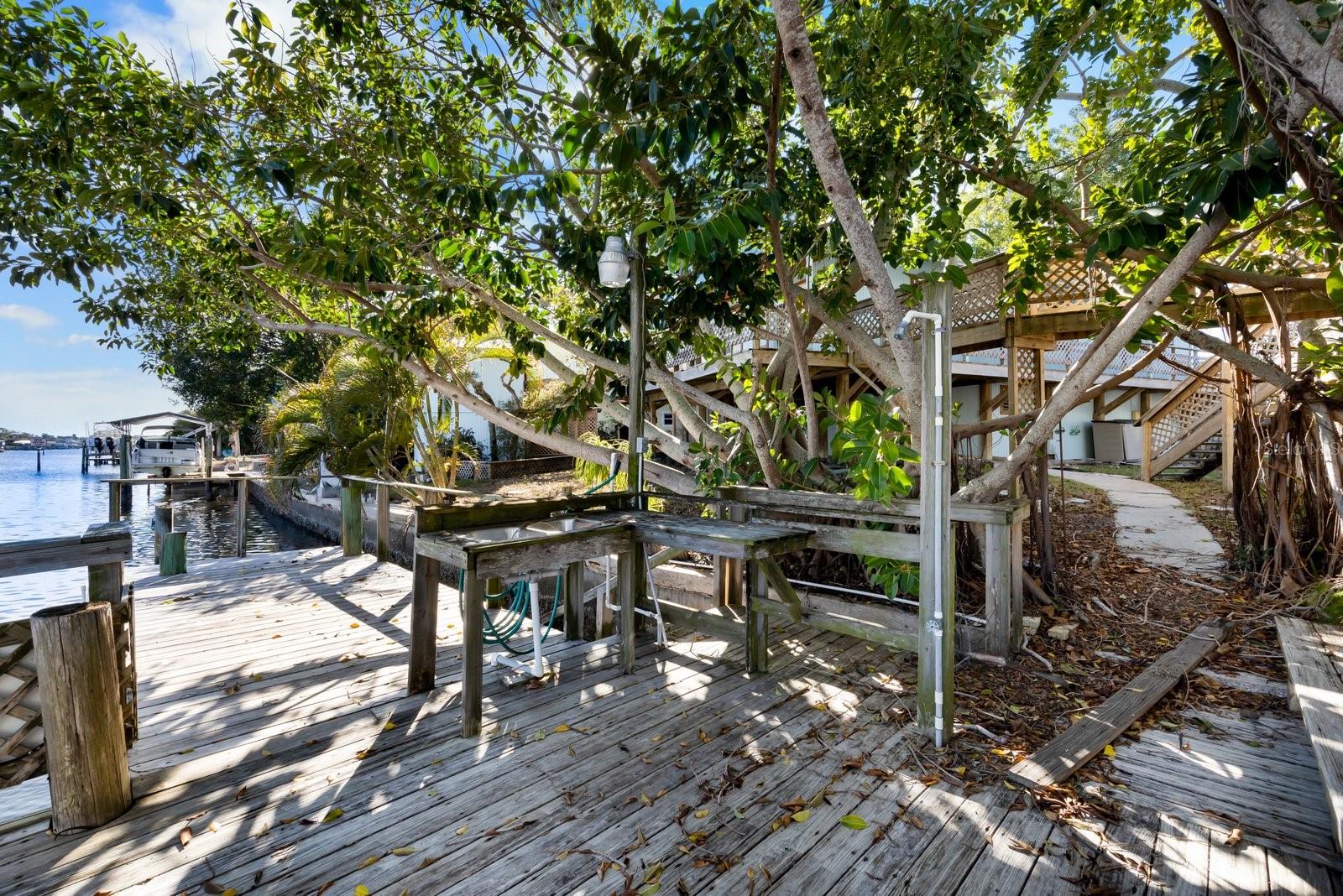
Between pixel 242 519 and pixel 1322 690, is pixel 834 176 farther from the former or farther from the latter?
pixel 242 519

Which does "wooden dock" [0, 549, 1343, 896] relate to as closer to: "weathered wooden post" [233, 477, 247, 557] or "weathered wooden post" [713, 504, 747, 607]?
"weathered wooden post" [713, 504, 747, 607]

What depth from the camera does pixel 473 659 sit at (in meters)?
2.85

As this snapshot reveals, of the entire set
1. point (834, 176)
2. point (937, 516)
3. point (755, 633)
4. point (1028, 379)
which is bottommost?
point (755, 633)

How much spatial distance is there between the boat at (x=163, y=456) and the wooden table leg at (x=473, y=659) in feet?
81.6

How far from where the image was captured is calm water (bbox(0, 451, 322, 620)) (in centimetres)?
938

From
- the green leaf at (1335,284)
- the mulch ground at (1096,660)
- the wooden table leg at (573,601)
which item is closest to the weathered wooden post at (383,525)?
the wooden table leg at (573,601)

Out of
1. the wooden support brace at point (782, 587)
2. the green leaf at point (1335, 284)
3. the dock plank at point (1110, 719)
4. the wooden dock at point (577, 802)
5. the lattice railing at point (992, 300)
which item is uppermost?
the lattice railing at point (992, 300)

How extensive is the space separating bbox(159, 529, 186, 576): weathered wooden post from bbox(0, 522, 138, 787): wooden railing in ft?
13.5

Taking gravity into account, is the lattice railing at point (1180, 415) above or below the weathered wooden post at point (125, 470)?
above

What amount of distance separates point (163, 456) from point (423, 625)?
2706 cm

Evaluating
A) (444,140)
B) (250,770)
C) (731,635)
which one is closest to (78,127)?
(444,140)

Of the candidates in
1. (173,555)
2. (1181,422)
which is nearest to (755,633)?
(173,555)

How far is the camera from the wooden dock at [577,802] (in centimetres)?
191

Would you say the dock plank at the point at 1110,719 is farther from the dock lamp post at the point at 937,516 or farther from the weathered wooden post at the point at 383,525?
the weathered wooden post at the point at 383,525
